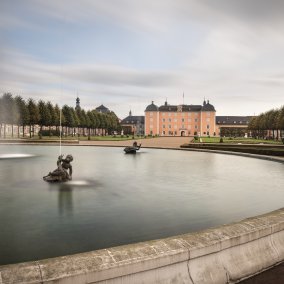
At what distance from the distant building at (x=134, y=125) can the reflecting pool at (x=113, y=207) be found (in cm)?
15961

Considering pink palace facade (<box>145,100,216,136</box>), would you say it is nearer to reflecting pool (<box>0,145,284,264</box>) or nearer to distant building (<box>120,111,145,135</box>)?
distant building (<box>120,111,145,135</box>)

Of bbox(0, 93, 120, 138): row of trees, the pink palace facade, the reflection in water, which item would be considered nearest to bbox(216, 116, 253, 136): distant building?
the pink palace facade

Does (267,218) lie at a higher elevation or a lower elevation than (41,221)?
higher

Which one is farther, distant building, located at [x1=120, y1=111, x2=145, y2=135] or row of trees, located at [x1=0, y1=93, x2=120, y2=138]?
distant building, located at [x1=120, y1=111, x2=145, y2=135]

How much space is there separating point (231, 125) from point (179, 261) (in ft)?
588

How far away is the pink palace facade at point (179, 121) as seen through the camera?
6048 inches

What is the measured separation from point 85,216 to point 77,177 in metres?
A: 7.44

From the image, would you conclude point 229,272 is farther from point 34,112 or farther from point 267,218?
point 34,112

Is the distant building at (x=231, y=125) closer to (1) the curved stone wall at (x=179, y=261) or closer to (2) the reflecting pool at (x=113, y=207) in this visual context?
(2) the reflecting pool at (x=113, y=207)

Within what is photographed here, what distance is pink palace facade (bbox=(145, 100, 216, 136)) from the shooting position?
504 feet

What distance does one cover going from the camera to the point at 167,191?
1308cm

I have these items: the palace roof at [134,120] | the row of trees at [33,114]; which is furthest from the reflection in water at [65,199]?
the palace roof at [134,120]

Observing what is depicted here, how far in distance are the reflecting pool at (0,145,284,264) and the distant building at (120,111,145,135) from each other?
524ft

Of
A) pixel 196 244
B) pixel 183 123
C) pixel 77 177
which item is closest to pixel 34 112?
pixel 77 177
